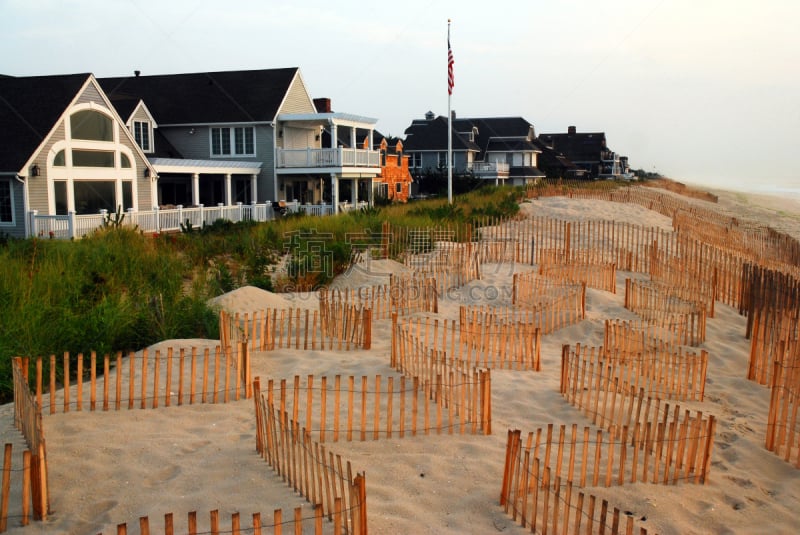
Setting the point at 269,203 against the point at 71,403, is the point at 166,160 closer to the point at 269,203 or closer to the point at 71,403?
the point at 269,203

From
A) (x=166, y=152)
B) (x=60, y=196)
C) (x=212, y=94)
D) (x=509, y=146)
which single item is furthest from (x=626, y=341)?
(x=509, y=146)

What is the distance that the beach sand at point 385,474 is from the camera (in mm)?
5559

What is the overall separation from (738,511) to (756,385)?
14.1 feet

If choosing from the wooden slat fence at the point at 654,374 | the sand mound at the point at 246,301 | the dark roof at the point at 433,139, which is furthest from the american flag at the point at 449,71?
the dark roof at the point at 433,139

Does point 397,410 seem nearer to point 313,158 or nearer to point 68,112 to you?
point 68,112

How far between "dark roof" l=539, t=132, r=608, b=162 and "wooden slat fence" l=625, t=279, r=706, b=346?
260ft

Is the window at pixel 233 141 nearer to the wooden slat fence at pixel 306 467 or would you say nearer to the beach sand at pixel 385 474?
the beach sand at pixel 385 474

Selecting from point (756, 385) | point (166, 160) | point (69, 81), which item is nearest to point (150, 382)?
point (756, 385)

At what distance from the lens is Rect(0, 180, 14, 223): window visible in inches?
901

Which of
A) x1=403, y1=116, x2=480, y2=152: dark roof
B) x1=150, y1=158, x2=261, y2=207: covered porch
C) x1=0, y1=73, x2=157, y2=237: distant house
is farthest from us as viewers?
x1=403, y1=116, x2=480, y2=152: dark roof

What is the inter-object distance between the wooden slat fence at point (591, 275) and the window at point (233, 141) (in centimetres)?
2241

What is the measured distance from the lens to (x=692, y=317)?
12016 mm

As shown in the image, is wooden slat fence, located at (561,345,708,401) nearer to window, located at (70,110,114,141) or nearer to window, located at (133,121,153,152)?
window, located at (70,110,114,141)

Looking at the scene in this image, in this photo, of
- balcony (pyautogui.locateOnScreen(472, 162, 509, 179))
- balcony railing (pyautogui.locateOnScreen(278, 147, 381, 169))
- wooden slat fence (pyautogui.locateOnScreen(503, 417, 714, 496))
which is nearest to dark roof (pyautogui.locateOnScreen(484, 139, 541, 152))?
balcony (pyautogui.locateOnScreen(472, 162, 509, 179))
